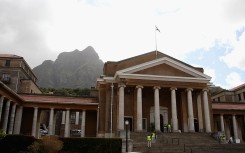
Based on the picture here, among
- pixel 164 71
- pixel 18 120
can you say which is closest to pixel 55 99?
pixel 18 120

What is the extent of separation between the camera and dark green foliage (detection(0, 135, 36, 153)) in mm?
16547

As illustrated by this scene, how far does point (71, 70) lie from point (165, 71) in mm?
106832

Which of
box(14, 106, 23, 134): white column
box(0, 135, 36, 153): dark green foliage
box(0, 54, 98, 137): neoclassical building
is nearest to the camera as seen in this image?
box(0, 135, 36, 153): dark green foliage

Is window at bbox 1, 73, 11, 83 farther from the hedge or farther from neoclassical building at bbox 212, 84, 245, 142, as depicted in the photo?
neoclassical building at bbox 212, 84, 245, 142

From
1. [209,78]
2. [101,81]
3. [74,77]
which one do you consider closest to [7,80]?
[101,81]

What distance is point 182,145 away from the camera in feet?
84.6

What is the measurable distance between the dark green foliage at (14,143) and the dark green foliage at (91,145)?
12.2ft

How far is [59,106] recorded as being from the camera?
117 feet

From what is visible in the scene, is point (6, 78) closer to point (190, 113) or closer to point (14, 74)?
point (14, 74)

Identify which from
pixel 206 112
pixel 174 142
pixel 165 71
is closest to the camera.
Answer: pixel 174 142

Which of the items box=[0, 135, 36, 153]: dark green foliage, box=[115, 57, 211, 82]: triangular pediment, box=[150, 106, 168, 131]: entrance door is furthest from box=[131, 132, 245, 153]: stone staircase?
box=[0, 135, 36, 153]: dark green foliage

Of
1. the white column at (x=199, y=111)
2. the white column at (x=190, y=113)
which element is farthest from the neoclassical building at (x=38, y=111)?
the white column at (x=199, y=111)

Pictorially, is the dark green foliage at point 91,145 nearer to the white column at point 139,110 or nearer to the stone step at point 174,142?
the stone step at point 174,142

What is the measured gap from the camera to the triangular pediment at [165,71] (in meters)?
33.4
